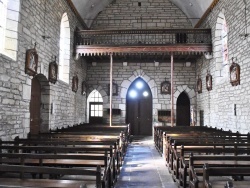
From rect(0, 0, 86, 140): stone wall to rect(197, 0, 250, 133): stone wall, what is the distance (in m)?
5.70

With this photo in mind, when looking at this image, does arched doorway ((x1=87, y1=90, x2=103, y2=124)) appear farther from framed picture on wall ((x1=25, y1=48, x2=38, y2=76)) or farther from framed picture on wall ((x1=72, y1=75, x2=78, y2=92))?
framed picture on wall ((x1=25, y1=48, x2=38, y2=76))

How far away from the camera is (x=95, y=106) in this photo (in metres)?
14.6

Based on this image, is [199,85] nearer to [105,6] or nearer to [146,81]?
[146,81]

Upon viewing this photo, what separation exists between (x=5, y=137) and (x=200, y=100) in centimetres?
954

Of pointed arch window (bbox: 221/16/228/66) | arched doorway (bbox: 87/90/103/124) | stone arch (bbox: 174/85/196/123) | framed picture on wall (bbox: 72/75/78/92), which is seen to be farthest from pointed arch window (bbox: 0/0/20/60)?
stone arch (bbox: 174/85/196/123)

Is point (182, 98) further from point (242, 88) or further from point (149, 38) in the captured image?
point (242, 88)

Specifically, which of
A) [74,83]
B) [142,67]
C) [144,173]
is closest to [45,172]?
[144,173]

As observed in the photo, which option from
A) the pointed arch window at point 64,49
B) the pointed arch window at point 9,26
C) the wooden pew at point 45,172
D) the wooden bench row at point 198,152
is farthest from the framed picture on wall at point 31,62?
the wooden pew at point 45,172

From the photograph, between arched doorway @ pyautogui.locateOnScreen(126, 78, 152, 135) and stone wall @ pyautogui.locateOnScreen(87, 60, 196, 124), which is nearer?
stone wall @ pyautogui.locateOnScreen(87, 60, 196, 124)

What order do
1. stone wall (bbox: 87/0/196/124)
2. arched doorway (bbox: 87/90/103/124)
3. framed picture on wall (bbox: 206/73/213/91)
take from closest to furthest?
framed picture on wall (bbox: 206/73/213/91) → stone wall (bbox: 87/0/196/124) → arched doorway (bbox: 87/90/103/124)

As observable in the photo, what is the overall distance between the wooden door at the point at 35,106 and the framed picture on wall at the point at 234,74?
6000 mm

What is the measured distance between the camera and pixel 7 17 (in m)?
5.98

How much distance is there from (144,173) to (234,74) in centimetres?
453

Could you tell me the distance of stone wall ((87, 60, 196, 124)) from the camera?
13672mm
